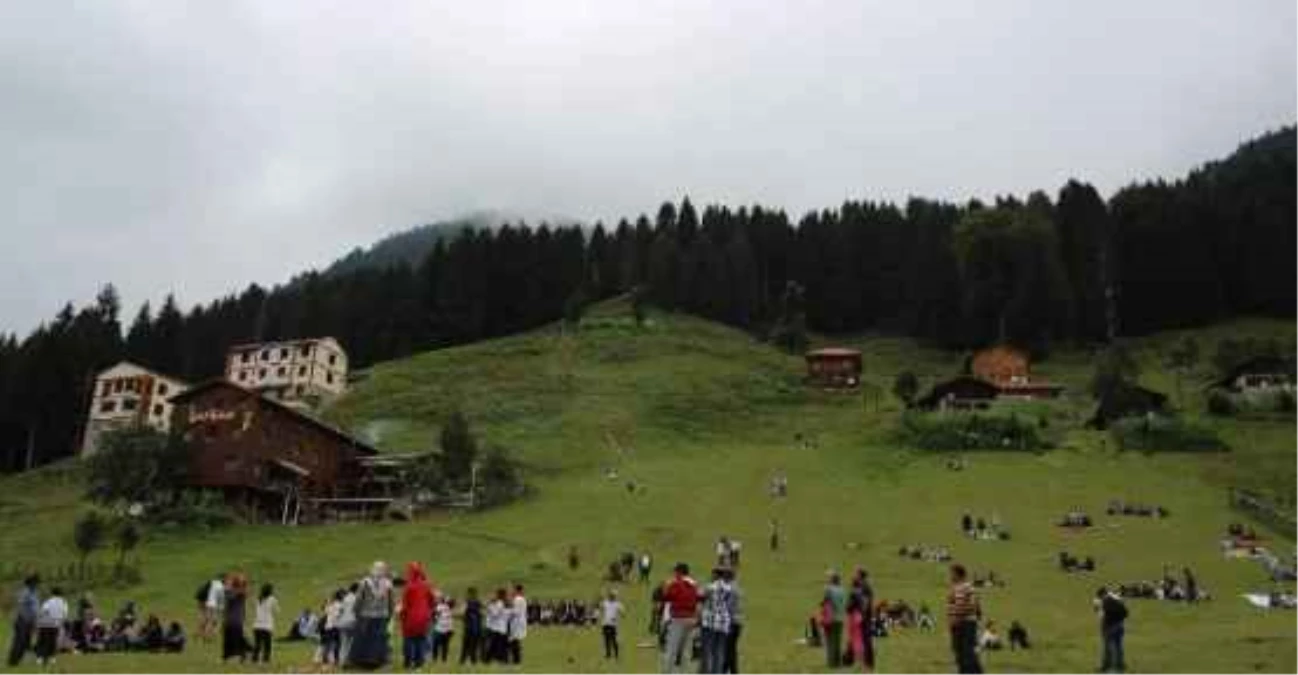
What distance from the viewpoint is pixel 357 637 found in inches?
903

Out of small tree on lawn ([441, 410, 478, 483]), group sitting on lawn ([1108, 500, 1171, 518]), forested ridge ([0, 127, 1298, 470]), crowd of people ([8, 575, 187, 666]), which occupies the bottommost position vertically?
crowd of people ([8, 575, 187, 666])

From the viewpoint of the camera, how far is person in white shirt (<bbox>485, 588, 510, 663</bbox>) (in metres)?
27.5

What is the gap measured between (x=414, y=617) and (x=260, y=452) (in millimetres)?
63219

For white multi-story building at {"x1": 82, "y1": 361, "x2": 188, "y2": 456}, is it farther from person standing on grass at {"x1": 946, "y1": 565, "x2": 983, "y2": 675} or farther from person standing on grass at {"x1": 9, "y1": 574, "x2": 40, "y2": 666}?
person standing on grass at {"x1": 946, "y1": 565, "x2": 983, "y2": 675}

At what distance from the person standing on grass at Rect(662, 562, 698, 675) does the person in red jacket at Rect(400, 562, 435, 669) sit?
5.73 meters

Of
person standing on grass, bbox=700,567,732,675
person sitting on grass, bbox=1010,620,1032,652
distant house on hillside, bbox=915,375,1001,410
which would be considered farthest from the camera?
distant house on hillside, bbox=915,375,1001,410

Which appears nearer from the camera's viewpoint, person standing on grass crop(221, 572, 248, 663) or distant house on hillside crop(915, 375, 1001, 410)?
person standing on grass crop(221, 572, 248, 663)

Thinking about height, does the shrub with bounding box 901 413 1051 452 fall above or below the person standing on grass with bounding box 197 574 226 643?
above

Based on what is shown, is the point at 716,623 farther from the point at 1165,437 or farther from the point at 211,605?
the point at 1165,437

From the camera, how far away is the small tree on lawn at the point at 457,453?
76.8 metres

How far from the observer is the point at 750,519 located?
68125 mm

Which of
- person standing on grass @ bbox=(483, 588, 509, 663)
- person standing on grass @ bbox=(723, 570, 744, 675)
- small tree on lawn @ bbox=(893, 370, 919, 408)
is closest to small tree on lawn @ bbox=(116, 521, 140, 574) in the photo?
person standing on grass @ bbox=(483, 588, 509, 663)

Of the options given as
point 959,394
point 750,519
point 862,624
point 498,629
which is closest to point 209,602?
point 498,629

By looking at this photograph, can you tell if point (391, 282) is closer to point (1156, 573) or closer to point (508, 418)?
point (508, 418)
